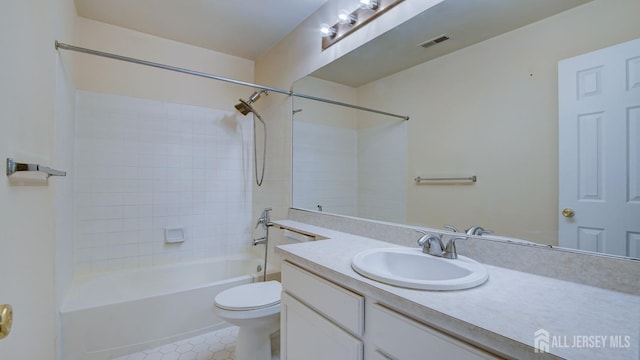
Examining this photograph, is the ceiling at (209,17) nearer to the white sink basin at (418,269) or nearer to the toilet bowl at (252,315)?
the white sink basin at (418,269)

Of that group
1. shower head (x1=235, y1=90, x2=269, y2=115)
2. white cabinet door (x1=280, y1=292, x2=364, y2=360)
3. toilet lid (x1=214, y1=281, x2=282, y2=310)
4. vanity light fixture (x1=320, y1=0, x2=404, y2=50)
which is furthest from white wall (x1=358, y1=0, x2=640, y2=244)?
shower head (x1=235, y1=90, x2=269, y2=115)

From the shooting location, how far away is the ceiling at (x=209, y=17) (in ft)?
6.63

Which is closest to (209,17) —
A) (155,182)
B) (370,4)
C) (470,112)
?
(370,4)

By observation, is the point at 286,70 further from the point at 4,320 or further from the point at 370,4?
the point at 4,320

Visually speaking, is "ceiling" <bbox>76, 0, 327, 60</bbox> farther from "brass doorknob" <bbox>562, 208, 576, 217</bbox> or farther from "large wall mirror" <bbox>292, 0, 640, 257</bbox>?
"brass doorknob" <bbox>562, 208, 576, 217</bbox>

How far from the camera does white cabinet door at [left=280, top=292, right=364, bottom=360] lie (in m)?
0.92

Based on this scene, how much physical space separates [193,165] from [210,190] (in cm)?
29

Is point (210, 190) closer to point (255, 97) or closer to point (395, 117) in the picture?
point (255, 97)

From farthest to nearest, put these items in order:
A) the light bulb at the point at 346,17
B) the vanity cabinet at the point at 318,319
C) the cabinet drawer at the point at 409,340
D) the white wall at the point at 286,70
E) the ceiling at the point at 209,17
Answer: the ceiling at the point at 209,17 < the white wall at the point at 286,70 < the light bulb at the point at 346,17 < the vanity cabinet at the point at 318,319 < the cabinet drawer at the point at 409,340

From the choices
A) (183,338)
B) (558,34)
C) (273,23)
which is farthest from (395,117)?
(183,338)

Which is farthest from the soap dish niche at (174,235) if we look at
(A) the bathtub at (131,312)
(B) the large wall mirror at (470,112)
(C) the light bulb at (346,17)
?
(C) the light bulb at (346,17)

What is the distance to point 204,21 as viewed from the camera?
2244mm

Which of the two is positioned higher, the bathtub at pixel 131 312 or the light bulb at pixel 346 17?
the light bulb at pixel 346 17

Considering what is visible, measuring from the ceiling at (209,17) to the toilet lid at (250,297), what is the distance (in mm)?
1989
